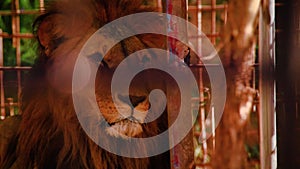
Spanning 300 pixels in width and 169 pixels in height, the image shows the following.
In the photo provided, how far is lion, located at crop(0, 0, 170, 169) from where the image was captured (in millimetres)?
1485

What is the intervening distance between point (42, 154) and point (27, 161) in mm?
54

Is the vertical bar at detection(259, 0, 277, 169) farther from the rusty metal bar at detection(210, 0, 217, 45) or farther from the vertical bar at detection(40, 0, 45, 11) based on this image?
the vertical bar at detection(40, 0, 45, 11)

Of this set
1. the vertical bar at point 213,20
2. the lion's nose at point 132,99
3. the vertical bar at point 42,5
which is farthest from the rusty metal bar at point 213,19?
the vertical bar at point 42,5

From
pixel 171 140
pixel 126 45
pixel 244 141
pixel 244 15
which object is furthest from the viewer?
pixel 126 45

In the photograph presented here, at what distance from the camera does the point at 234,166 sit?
1.20 m

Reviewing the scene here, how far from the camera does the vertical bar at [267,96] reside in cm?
134

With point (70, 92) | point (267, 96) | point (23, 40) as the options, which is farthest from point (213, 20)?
point (23, 40)

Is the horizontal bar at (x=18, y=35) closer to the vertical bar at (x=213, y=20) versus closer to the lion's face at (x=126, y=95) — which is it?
the lion's face at (x=126, y=95)

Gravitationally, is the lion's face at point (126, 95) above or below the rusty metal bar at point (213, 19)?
below

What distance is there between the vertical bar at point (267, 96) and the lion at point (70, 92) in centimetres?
28

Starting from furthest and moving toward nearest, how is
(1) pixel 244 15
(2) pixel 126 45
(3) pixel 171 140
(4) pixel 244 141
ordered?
(2) pixel 126 45 → (3) pixel 171 140 → (4) pixel 244 141 → (1) pixel 244 15

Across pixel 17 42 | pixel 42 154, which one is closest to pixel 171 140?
pixel 42 154

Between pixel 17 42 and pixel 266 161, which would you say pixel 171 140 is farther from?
pixel 17 42

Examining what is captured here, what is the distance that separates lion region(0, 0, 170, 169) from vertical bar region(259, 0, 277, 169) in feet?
0.91
